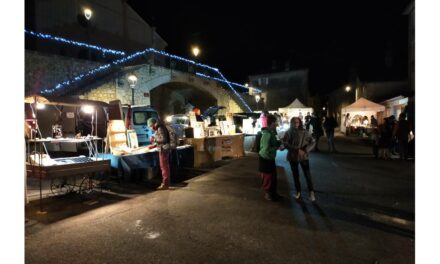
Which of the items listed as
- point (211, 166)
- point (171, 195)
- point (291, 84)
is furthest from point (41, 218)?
point (291, 84)

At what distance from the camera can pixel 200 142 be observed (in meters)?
→ 12.2

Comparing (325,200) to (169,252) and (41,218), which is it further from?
(41,218)

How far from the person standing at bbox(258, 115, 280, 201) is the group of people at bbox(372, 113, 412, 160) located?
839 cm

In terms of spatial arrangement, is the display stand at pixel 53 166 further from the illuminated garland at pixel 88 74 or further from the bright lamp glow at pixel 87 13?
the bright lamp glow at pixel 87 13

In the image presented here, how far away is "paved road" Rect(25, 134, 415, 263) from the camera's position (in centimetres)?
441

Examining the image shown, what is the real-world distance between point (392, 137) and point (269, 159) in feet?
29.4

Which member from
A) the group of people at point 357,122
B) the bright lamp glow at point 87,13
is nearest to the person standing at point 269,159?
the group of people at point 357,122

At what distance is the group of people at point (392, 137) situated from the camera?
12836 mm

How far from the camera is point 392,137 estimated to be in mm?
13414

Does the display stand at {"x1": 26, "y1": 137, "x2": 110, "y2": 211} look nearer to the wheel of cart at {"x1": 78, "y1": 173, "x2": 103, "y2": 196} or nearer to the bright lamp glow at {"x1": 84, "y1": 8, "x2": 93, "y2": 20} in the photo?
the wheel of cart at {"x1": 78, "y1": 173, "x2": 103, "y2": 196}

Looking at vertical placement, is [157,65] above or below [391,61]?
below

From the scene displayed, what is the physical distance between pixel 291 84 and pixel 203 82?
26751 mm

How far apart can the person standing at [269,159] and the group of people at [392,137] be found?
8388 millimetres
